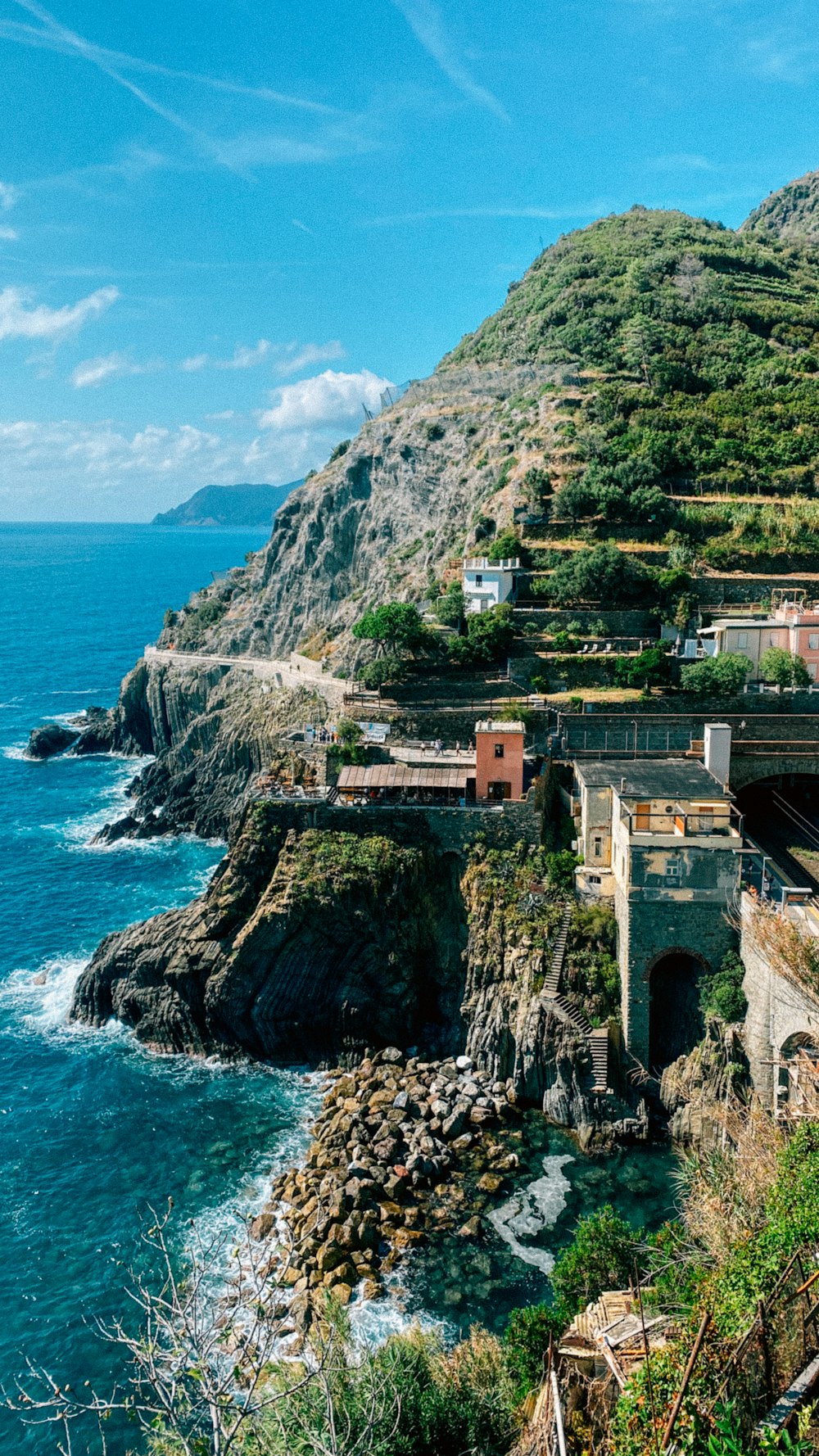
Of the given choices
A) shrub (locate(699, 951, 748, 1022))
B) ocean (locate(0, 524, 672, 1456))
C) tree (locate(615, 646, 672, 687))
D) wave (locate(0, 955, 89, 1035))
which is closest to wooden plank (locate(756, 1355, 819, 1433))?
ocean (locate(0, 524, 672, 1456))

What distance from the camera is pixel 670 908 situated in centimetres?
3288

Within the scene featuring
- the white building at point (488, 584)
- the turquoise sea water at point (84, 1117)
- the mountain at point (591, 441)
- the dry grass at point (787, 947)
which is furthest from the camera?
the mountain at point (591, 441)

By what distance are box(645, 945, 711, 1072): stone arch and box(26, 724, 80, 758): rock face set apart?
6289 cm

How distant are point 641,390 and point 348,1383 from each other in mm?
68642

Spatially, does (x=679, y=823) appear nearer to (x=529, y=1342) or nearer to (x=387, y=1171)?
(x=387, y=1171)

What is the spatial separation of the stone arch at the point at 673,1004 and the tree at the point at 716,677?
17421 millimetres

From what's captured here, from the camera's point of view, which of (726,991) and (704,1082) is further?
(726,991)

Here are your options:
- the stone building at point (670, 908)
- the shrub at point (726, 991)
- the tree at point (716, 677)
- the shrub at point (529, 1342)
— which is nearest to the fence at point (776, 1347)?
the shrub at point (529, 1342)

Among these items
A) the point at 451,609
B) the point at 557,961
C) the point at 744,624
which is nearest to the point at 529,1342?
the point at 557,961

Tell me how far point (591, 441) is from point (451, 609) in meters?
20.3

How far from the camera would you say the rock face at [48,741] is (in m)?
80.9

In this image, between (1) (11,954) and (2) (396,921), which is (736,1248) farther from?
(1) (11,954)

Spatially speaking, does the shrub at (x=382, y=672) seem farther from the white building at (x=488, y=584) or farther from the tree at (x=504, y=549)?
Answer: the tree at (x=504, y=549)

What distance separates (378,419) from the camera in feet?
293
